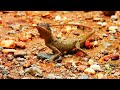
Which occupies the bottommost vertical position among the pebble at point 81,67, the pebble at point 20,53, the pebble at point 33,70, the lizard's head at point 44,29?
the pebble at point 81,67

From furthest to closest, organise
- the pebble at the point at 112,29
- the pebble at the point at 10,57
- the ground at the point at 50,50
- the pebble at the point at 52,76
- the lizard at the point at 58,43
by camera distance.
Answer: the pebble at the point at 112,29
the lizard at the point at 58,43
the pebble at the point at 10,57
the ground at the point at 50,50
the pebble at the point at 52,76

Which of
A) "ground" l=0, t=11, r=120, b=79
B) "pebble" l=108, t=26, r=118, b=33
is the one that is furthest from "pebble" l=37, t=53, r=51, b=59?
"pebble" l=108, t=26, r=118, b=33

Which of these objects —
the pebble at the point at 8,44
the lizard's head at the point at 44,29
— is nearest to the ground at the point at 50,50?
the pebble at the point at 8,44

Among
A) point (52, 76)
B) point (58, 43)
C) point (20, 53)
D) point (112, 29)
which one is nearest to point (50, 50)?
point (58, 43)

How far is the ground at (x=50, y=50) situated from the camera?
2.81m

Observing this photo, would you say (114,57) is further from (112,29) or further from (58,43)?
(112,29)

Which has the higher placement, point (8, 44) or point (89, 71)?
point (8, 44)

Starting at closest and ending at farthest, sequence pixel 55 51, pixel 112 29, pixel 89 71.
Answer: pixel 89 71 → pixel 55 51 → pixel 112 29

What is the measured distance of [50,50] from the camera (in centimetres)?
336

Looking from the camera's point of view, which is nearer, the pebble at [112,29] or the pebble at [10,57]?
the pebble at [10,57]

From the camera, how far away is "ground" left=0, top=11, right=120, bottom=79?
281 centimetres

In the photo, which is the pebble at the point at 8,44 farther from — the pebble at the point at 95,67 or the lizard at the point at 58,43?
the pebble at the point at 95,67
